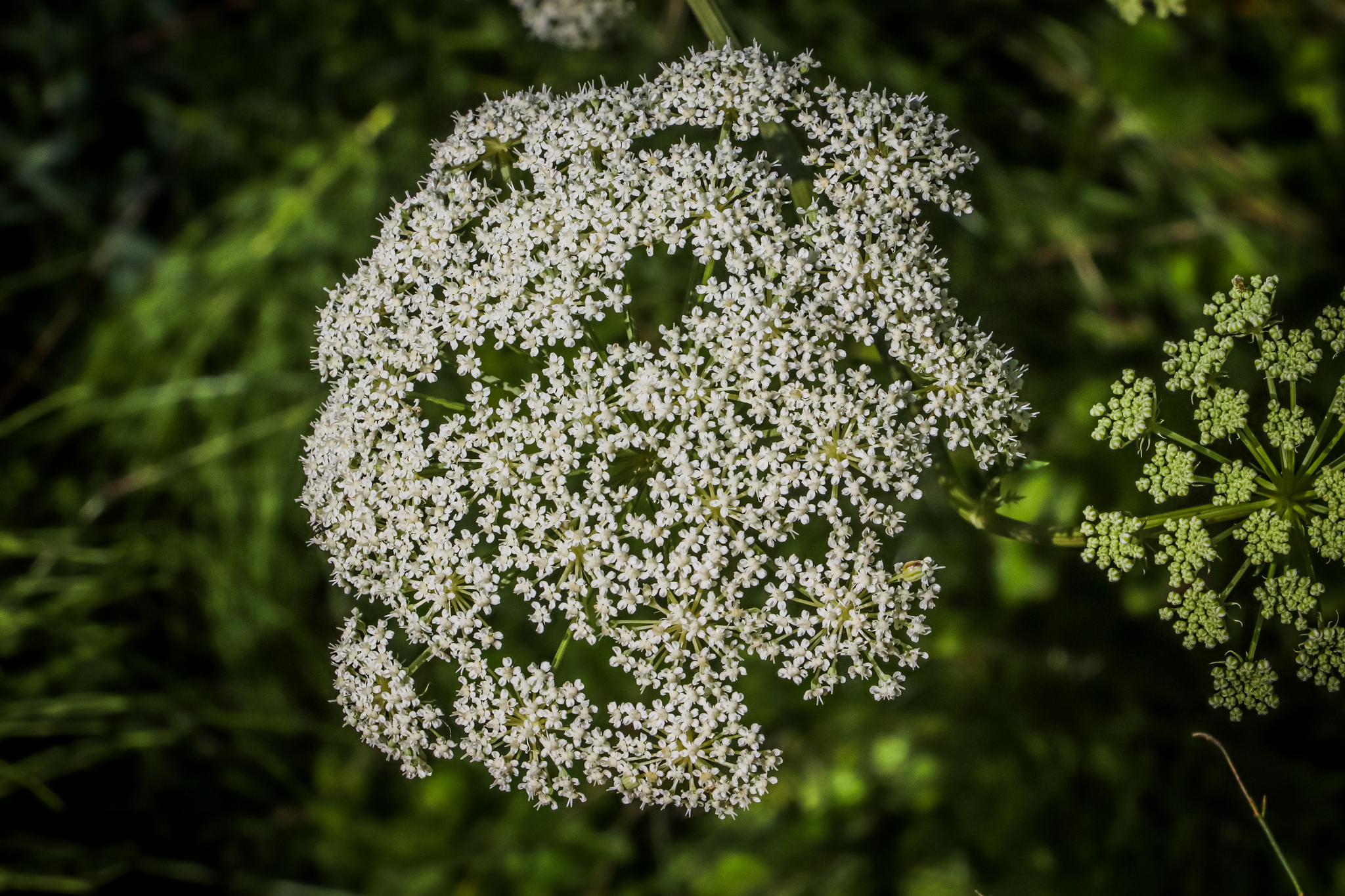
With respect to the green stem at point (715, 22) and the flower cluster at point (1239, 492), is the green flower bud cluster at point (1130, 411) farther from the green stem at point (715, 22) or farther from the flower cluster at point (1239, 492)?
the green stem at point (715, 22)

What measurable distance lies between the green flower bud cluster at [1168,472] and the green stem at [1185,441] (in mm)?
23

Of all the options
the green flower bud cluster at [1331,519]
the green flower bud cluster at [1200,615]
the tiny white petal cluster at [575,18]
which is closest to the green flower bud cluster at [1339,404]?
the green flower bud cluster at [1331,519]

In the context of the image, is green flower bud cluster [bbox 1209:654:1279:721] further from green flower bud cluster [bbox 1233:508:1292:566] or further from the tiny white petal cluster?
the tiny white petal cluster

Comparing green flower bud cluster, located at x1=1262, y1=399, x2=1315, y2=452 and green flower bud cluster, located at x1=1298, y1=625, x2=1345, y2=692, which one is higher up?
green flower bud cluster, located at x1=1262, y1=399, x2=1315, y2=452

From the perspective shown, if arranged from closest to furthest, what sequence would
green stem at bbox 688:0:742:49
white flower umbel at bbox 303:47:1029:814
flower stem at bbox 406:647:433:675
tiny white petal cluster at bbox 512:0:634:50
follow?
1. white flower umbel at bbox 303:47:1029:814
2. flower stem at bbox 406:647:433:675
3. green stem at bbox 688:0:742:49
4. tiny white petal cluster at bbox 512:0:634:50

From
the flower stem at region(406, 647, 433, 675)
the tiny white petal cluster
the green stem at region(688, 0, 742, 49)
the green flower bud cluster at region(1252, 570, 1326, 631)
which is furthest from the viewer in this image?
the tiny white petal cluster

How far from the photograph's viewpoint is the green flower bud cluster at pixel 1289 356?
5.76 feet

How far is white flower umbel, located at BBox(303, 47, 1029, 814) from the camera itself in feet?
5.88

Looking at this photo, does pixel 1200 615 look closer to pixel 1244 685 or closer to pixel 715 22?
pixel 1244 685

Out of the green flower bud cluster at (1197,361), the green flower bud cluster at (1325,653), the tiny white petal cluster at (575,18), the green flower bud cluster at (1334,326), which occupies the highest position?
the tiny white petal cluster at (575,18)

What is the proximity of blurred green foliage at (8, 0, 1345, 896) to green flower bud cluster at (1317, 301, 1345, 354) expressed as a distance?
4.69 feet

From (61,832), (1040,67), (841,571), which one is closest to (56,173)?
(61,832)

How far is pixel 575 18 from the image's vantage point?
128 inches

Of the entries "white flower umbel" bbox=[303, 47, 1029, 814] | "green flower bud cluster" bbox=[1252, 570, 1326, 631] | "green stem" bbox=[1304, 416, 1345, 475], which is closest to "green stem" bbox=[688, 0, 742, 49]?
"white flower umbel" bbox=[303, 47, 1029, 814]
